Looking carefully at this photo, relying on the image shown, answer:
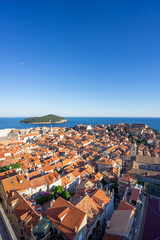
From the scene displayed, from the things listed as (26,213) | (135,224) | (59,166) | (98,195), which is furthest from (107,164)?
(26,213)

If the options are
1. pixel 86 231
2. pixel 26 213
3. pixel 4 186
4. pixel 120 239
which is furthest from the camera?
pixel 4 186

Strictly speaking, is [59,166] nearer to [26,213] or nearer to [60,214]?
[26,213]

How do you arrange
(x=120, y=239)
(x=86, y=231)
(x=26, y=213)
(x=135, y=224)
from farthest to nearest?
(x=135, y=224), (x=26, y=213), (x=86, y=231), (x=120, y=239)

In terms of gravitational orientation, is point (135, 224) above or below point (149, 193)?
above

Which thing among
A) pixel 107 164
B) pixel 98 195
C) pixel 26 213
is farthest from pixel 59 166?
pixel 26 213

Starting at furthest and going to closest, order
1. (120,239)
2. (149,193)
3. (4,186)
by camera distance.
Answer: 1. (149,193)
2. (4,186)
3. (120,239)

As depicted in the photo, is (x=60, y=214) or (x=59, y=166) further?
(x=59, y=166)

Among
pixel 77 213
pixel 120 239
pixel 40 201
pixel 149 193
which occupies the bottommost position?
pixel 149 193

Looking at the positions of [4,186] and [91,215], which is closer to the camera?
[91,215]

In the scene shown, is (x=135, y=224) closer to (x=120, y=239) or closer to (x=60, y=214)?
(x=120, y=239)
